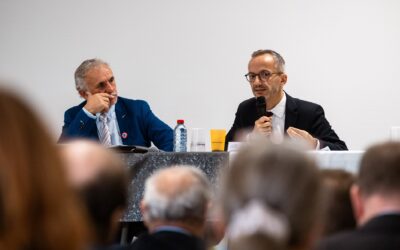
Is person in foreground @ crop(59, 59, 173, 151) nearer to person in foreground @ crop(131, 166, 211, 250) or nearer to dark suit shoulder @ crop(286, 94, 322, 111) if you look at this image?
dark suit shoulder @ crop(286, 94, 322, 111)

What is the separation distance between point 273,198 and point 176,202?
1.97ft

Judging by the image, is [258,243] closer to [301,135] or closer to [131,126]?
[301,135]

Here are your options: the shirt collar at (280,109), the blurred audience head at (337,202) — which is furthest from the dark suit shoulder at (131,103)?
the blurred audience head at (337,202)

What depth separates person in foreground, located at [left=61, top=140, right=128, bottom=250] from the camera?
159 cm

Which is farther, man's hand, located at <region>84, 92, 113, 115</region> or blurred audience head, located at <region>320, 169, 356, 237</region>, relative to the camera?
man's hand, located at <region>84, 92, 113, 115</region>

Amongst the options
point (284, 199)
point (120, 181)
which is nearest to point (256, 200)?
point (284, 199)

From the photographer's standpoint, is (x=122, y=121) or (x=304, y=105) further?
(x=122, y=121)

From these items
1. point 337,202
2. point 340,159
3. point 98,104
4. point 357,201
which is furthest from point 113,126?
point 357,201

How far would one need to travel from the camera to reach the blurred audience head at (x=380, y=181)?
73.7 inches

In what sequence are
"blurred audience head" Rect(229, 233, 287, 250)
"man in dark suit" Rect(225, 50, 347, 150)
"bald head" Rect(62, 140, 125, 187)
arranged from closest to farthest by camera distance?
1. "blurred audience head" Rect(229, 233, 287, 250)
2. "bald head" Rect(62, 140, 125, 187)
3. "man in dark suit" Rect(225, 50, 347, 150)

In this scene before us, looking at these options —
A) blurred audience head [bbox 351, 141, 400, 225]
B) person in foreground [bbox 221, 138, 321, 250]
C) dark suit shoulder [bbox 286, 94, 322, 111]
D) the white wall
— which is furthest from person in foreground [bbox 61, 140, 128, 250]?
the white wall

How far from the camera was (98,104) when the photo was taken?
4848mm

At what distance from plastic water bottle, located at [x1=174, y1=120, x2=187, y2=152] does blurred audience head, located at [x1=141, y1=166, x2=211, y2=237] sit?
8.66 ft

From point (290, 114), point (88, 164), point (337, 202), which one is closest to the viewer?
point (88, 164)
